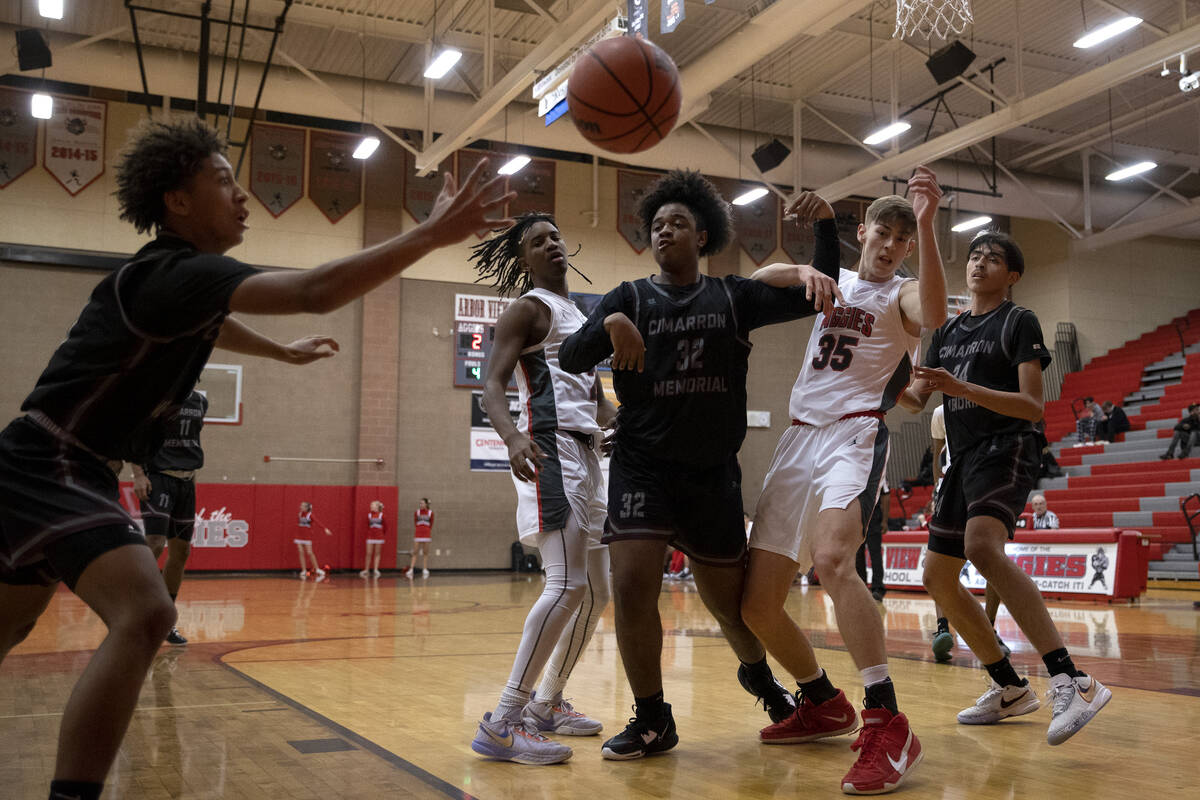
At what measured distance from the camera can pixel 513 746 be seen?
3564mm

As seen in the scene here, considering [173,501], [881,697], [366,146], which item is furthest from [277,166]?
[881,697]

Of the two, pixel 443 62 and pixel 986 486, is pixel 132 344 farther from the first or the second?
pixel 443 62

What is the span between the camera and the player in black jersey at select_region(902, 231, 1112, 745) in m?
4.11

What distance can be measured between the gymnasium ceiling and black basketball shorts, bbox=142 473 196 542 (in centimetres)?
783

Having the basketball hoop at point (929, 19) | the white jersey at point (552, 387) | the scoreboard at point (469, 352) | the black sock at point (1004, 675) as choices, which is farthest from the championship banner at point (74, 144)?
the black sock at point (1004, 675)

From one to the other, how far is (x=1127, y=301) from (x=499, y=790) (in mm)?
25227

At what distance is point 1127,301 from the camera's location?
24594mm

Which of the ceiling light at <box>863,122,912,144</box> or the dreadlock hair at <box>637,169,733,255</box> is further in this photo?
the ceiling light at <box>863,122,912,144</box>

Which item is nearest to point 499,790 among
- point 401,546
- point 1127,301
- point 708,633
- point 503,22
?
point 708,633

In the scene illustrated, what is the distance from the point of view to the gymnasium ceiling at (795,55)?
14.0 m

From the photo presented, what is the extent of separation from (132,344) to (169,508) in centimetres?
478

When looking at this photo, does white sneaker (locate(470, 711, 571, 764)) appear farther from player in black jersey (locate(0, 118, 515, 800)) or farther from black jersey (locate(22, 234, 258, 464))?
black jersey (locate(22, 234, 258, 464))

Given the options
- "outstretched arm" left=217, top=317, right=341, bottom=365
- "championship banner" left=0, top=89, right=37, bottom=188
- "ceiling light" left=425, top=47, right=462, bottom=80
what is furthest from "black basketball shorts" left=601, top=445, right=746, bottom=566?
"championship banner" left=0, top=89, right=37, bottom=188

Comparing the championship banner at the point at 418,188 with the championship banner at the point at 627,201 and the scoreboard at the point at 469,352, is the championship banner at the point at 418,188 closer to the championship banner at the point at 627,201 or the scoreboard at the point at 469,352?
the scoreboard at the point at 469,352
